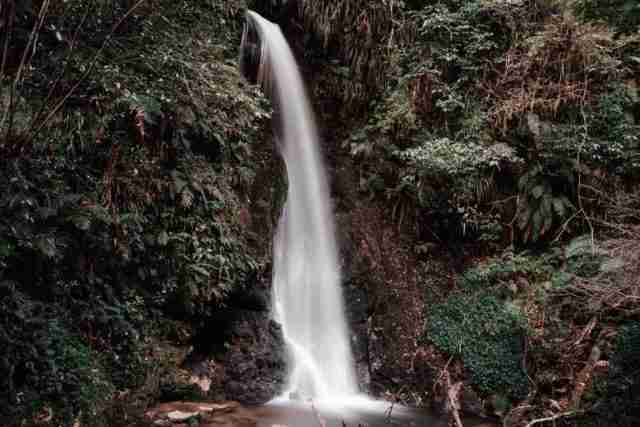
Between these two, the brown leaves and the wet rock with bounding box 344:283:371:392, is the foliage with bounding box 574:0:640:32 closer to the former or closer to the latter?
the brown leaves

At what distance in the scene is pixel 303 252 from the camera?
912 centimetres

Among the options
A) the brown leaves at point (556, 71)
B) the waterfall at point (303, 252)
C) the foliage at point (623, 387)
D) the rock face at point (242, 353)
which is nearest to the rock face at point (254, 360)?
the rock face at point (242, 353)

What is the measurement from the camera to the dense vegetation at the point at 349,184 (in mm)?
4816

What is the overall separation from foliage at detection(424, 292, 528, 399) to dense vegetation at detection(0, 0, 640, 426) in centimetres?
3

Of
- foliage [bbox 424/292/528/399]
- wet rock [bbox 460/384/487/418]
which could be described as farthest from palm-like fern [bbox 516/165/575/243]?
wet rock [bbox 460/384/487/418]

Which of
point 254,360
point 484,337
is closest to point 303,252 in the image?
point 254,360

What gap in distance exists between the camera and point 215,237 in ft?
21.8

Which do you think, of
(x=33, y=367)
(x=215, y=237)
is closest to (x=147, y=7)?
(x=215, y=237)

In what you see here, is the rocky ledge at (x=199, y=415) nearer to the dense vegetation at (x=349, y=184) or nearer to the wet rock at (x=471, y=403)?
the dense vegetation at (x=349, y=184)

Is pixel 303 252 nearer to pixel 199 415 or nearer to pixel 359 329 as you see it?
pixel 359 329

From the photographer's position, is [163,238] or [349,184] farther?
[349,184]

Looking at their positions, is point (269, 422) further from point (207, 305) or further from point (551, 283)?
point (551, 283)

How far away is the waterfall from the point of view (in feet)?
26.0

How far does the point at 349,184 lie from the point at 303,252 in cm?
187
